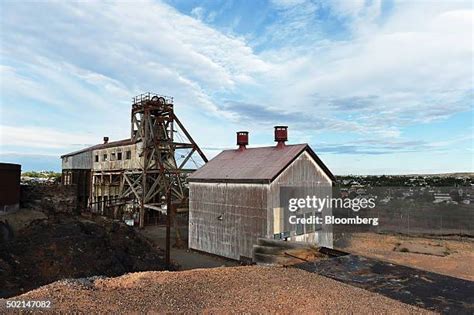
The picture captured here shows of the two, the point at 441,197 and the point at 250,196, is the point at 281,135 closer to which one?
the point at 250,196

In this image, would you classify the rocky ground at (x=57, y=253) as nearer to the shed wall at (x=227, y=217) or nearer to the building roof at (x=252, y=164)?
the shed wall at (x=227, y=217)

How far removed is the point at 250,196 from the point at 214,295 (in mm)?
12667

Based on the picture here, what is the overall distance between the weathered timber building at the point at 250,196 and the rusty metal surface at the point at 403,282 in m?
9.12

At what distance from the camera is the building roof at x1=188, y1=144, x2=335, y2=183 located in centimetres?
1831

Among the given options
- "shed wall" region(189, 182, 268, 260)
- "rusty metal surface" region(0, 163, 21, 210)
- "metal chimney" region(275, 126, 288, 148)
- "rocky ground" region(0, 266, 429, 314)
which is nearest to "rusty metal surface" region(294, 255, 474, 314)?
"rocky ground" region(0, 266, 429, 314)

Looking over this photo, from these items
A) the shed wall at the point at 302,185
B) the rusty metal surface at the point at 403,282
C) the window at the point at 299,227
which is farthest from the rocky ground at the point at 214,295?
the window at the point at 299,227

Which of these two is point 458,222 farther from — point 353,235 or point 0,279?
point 0,279

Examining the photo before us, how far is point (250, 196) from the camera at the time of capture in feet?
60.6

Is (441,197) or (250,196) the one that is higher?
(250,196)

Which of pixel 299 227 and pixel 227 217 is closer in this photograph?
pixel 299 227

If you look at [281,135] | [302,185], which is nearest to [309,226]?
[302,185]

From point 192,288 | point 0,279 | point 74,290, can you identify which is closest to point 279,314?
point 192,288

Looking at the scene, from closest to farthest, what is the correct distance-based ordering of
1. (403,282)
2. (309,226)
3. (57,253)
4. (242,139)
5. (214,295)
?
(214,295) → (403,282) → (57,253) → (309,226) → (242,139)

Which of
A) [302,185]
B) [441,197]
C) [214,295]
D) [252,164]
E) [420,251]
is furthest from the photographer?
[441,197]
